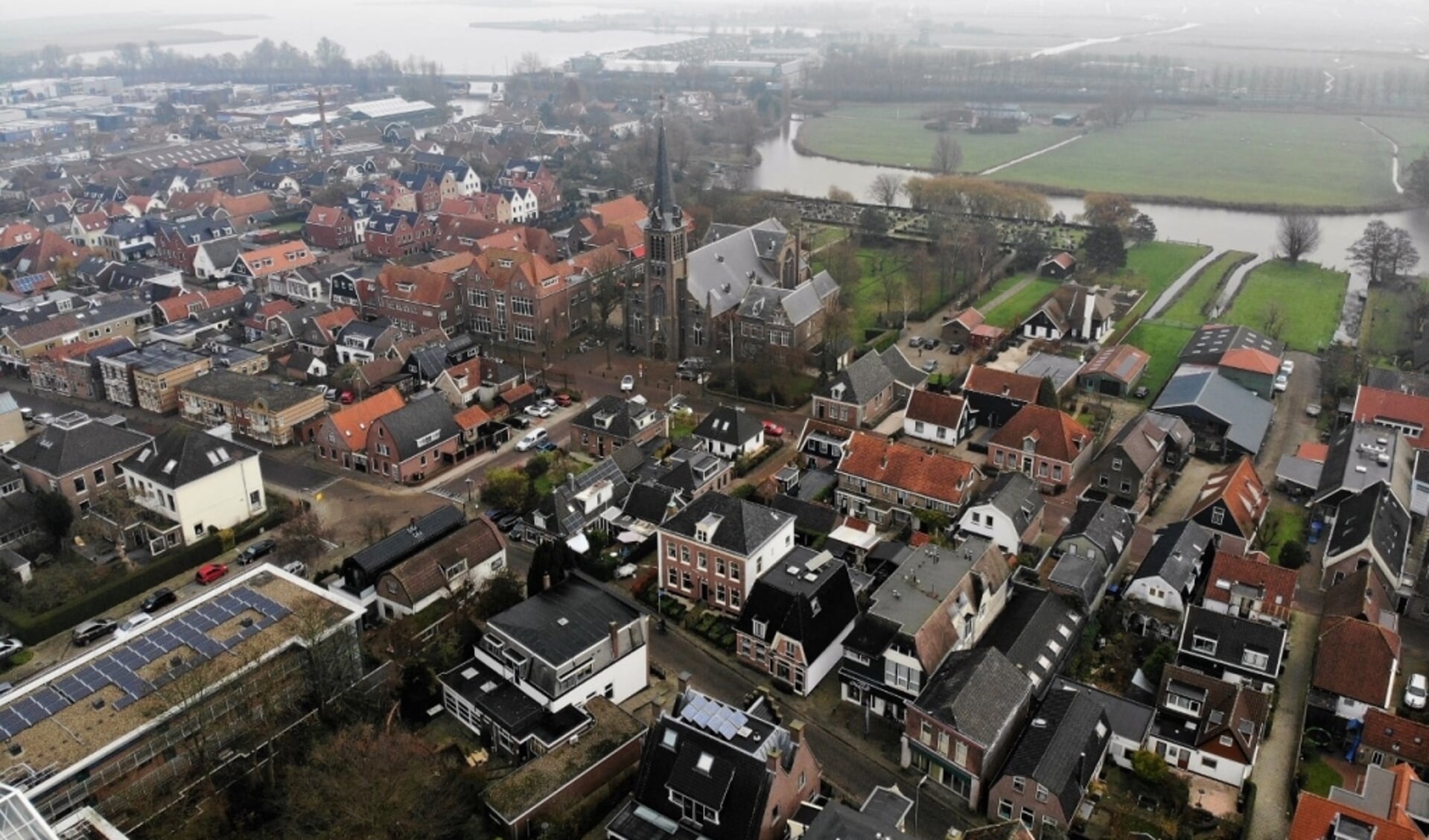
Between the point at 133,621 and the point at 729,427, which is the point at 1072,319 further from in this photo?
the point at 133,621

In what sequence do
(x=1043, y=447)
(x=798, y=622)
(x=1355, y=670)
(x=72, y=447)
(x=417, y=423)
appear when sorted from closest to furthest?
(x=1355, y=670)
(x=798, y=622)
(x=72, y=447)
(x=1043, y=447)
(x=417, y=423)

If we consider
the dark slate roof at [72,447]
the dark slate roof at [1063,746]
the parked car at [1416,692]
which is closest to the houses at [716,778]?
the dark slate roof at [1063,746]

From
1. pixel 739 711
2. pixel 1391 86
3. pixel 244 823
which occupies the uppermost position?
pixel 1391 86

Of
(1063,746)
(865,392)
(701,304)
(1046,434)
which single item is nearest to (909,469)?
(1046,434)

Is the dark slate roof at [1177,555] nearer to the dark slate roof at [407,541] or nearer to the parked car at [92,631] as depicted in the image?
the dark slate roof at [407,541]

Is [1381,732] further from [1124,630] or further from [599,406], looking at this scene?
[599,406]

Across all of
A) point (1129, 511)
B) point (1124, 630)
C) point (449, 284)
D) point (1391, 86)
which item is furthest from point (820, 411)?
point (1391, 86)

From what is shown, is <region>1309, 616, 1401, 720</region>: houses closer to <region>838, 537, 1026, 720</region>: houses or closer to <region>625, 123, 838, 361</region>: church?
<region>838, 537, 1026, 720</region>: houses
